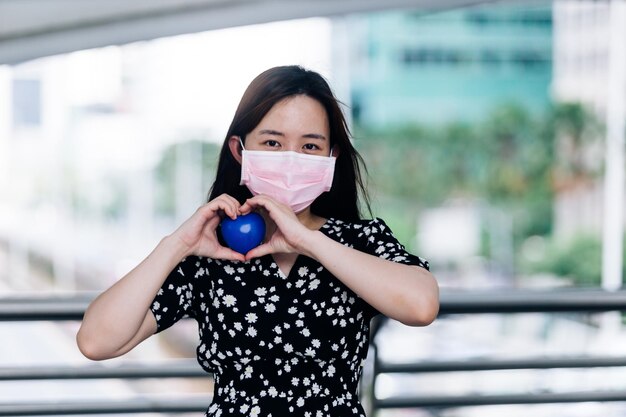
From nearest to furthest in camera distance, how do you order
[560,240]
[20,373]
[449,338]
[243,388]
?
[243,388] < [20,373] < [449,338] < [560,240]

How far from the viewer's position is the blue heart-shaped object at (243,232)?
1.77 meters

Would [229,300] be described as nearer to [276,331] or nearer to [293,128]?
[276,331]

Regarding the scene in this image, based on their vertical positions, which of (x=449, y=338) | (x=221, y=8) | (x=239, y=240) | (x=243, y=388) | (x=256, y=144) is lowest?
(x=449, y=338)

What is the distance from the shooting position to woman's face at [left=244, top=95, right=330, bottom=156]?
71.7 inches

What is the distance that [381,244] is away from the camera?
1.88 metres

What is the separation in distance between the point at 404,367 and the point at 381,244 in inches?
34.3

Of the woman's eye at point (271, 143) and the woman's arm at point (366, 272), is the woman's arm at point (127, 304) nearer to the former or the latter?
the woman's arm at point (366, 272)

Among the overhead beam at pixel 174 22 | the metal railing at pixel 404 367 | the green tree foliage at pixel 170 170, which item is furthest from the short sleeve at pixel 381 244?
the green tree foliage at pixel 170 170

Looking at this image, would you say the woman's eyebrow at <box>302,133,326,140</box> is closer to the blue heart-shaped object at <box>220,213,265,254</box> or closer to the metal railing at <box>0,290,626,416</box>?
the blue heart-shaped object at <box>220,213,265,254</box>

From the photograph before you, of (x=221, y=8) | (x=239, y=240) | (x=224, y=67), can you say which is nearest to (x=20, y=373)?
(x=239, y=240)

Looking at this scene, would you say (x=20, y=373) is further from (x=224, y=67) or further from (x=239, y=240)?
(x=224, y=67)

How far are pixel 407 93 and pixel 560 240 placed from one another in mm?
12934

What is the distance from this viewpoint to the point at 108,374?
262 cm

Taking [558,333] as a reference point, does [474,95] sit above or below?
above
